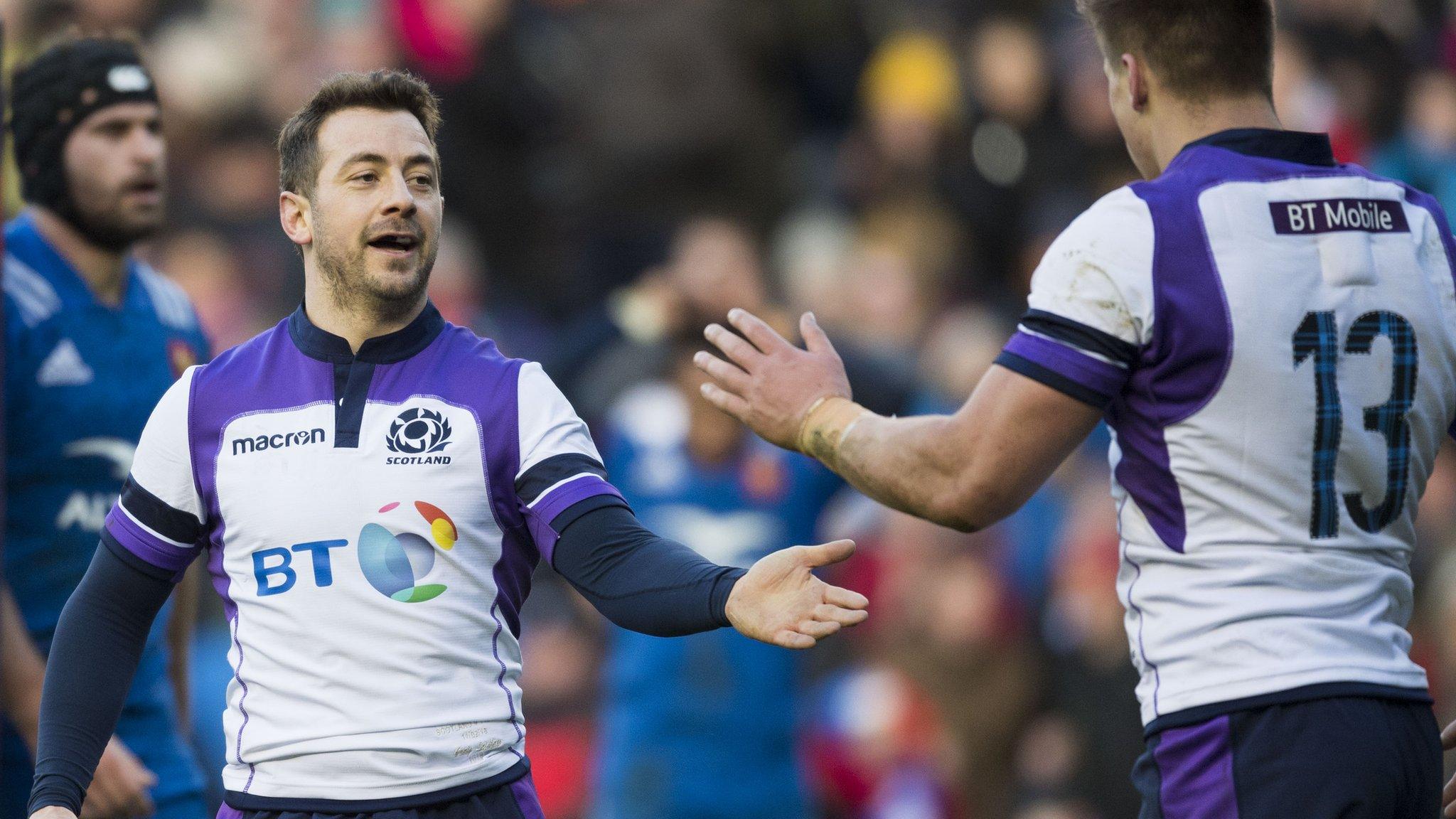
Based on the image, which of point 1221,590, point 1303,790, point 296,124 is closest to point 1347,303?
point 1221,590

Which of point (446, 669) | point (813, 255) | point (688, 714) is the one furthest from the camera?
point (813, 255)

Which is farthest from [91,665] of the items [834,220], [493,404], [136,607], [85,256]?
[834,220]

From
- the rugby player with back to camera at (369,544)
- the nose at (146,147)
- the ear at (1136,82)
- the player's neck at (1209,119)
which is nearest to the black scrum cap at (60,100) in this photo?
the nose at (146,147)

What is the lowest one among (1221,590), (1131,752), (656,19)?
(1131,752)

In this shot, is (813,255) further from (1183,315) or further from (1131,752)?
(1183,315)

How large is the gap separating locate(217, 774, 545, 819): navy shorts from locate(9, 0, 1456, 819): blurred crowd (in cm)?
367

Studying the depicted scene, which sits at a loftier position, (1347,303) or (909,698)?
(1347,303)

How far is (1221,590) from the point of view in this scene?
3613mm

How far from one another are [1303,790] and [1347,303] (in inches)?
40.1

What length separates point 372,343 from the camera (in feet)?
13.2

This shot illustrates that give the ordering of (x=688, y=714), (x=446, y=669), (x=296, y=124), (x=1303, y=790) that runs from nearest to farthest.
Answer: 1. (x=1303, y=790)
2. (x=446, y=669)
3. (x=296, y=124)
4. (x=688, y=714)

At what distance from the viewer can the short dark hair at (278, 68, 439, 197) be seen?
4113 millimetres

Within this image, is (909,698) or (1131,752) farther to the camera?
(909,698)

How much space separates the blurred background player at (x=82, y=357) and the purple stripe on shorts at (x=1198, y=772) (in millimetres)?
2873
